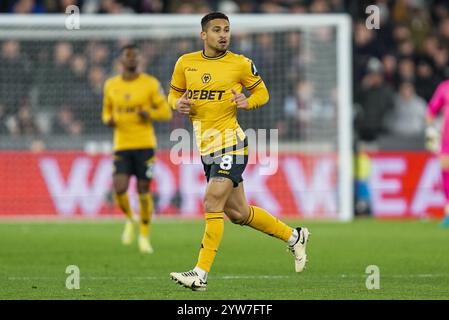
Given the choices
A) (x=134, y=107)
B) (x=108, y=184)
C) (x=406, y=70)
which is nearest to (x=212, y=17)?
(x=134, y=107)

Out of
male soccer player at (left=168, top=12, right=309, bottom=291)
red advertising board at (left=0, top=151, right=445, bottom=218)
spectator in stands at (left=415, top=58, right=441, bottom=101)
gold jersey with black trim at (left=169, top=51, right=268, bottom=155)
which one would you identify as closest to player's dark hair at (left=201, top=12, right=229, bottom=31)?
male soccer player at (left=168, top=12, right=309, bottom=291)

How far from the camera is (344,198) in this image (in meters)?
19.8

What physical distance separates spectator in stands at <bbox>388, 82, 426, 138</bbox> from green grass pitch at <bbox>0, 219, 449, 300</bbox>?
3.24 m

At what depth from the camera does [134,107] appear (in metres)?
14.7

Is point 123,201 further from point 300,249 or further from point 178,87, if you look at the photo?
point 178,87

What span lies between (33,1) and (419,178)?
7.93m

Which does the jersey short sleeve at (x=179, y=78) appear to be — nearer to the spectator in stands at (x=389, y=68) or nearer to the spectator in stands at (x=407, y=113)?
the spectator in stands at (x=407, y=113)

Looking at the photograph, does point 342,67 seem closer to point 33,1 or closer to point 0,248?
point 33,1

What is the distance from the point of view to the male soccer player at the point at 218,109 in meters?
9.72

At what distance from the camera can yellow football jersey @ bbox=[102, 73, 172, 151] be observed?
573 inches

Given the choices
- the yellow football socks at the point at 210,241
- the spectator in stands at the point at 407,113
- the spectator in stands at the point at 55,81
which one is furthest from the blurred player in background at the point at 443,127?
the yellow football socks at the point at 210,241

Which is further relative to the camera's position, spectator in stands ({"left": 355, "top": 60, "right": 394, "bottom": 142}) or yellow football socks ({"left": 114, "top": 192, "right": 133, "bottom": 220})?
spectator in stands ({"left": 355, "top": 60, "right": 394, "bottom": 142})

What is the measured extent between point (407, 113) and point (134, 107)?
8.53 metres

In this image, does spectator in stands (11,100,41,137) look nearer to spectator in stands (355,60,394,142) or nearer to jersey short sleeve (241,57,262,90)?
spectator in stands (355,60,394,142)
